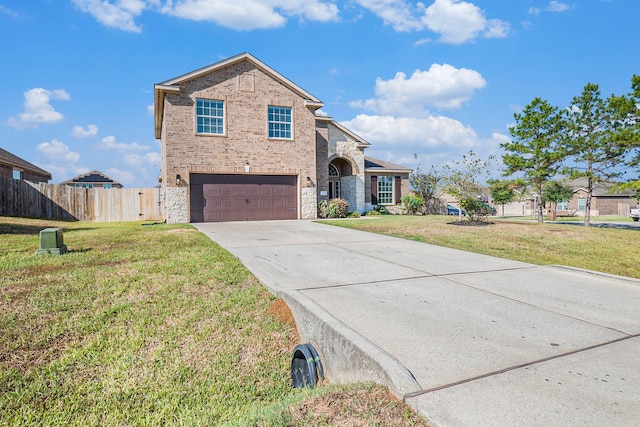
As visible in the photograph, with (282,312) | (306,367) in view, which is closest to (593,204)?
(282,312)

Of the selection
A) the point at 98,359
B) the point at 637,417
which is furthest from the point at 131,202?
the point at 637,417

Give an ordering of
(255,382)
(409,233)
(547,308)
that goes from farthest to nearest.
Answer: (409,233), (547,308), (255,382)

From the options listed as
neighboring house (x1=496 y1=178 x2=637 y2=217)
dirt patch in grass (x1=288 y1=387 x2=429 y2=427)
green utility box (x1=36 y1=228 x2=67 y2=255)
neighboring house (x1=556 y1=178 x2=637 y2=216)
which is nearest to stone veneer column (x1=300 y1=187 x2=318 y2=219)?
Answer: green utility box (x1=36 y1=228 x2=67 y2=255)

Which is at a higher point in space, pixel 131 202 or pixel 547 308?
pixel 131 202

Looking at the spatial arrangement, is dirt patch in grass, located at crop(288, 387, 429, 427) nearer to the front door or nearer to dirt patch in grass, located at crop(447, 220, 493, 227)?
dirt patch in grass, located at crop(447, 220, 493, 227)

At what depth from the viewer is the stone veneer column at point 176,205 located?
57.5ft

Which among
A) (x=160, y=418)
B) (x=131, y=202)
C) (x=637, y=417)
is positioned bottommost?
(x=160, y=418)

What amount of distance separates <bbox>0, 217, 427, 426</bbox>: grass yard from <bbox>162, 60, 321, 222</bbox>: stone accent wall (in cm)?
1201

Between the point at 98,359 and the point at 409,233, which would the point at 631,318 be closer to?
the point at 98,359

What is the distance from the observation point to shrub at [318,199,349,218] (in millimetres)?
20797

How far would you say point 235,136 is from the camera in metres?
18.5

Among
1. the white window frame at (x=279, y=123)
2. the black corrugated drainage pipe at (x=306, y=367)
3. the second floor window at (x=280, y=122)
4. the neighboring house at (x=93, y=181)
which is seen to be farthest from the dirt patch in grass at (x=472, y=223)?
the neighboring house at (x=93, y=181)

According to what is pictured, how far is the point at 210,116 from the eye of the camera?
1830 cm

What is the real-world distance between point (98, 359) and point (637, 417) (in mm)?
4380
